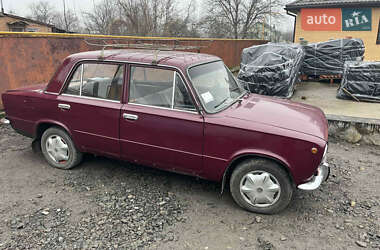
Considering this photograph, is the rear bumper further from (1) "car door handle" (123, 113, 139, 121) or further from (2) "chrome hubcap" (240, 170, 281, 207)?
(1) "car door handle" (123, 113, 139, 121)

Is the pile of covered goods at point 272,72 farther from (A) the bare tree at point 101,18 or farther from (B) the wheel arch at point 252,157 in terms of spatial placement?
(A) the bare tree at point 101,18

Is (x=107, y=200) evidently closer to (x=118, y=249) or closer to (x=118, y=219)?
(x=118, y=219)

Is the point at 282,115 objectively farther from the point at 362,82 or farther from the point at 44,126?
the point at 362,82

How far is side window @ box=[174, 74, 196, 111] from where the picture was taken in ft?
11.4

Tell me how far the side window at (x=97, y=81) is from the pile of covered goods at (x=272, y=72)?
528 cm

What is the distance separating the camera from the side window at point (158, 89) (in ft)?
11.5

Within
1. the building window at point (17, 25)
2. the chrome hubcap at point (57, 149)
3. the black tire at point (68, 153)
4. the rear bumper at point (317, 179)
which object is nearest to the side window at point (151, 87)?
the black tire at point (68, 153)

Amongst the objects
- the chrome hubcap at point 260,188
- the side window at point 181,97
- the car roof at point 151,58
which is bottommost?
the chrome hubcap at point 260,188

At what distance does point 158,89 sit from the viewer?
3691 mm

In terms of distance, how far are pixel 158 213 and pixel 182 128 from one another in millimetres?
1032

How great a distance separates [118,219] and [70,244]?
22.1 inches

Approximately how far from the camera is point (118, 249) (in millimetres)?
2889

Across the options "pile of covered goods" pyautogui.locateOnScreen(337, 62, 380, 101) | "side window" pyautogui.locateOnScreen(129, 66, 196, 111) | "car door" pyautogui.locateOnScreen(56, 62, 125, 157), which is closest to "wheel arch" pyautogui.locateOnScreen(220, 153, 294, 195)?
"side window" pyautogui.locateOnScreen(129, 66, 196, 111)

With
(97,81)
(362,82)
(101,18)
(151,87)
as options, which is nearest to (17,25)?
(101,18)
